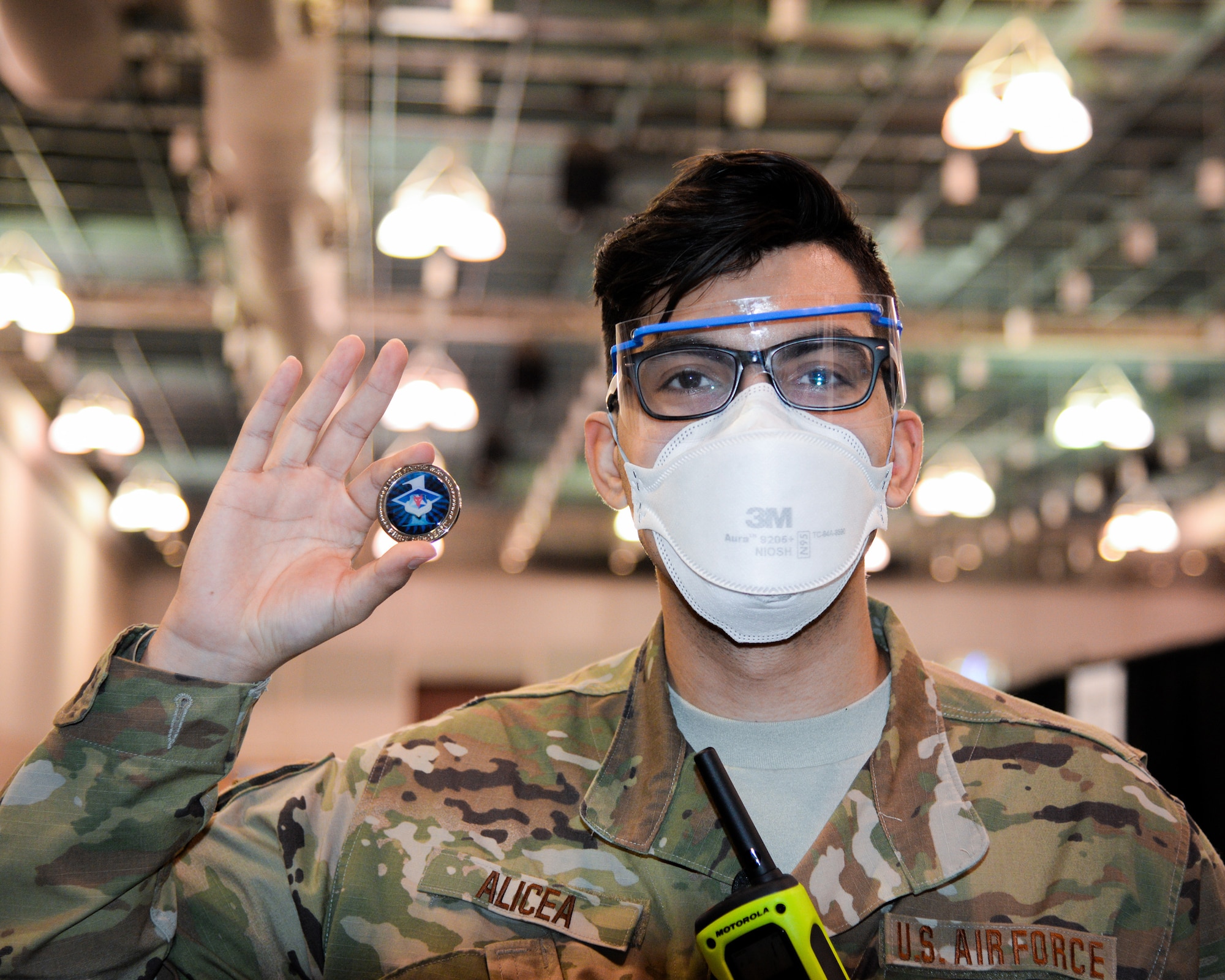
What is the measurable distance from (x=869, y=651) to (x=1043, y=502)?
15830 mm

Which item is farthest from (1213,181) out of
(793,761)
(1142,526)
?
(793,761)

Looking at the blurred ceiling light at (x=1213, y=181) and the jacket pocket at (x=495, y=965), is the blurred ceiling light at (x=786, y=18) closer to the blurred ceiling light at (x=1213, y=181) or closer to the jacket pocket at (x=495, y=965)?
the blurred ceiling light at (x=1213, y=181)

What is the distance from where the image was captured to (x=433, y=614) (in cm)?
1806

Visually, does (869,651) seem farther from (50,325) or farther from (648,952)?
(50,325)

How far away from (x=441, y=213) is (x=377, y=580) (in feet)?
15.4

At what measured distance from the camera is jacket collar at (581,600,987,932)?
5.61 ft

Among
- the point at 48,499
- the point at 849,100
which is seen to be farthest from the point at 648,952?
the point at 48,499

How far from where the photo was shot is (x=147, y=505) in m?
11.5

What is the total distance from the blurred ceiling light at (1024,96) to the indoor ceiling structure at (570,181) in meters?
1.23

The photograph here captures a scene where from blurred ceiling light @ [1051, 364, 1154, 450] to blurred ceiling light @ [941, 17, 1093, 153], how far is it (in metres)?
3.56

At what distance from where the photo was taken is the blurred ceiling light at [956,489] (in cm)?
1052

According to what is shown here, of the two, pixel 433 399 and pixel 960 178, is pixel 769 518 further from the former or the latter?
pixel 960 178

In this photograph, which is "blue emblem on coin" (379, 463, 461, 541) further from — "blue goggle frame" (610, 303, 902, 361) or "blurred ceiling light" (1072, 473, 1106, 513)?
"blurred ceiling light" (1072, 473, 1106, 513)

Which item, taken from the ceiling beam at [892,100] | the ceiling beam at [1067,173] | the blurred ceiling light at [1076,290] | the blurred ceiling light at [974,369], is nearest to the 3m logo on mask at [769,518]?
the ceiling beam at [892,100]
